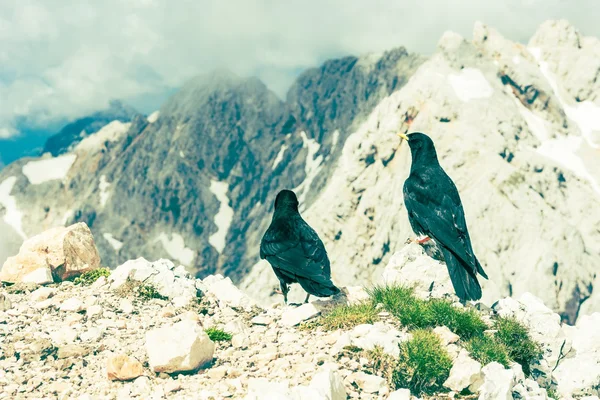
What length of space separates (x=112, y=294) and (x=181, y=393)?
16.9 ft

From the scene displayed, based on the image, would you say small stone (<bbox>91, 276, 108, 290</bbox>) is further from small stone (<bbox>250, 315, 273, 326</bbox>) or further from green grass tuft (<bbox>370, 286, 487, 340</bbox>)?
green grass tuft (<bbox>370, 286, 487, 340</bbox>)

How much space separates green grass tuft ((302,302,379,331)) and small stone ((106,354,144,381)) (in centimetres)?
351

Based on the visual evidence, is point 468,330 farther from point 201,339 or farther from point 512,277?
point 512,277

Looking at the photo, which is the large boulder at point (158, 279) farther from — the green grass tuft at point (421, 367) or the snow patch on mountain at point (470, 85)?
the snow patch on mountain at point (470, 85)

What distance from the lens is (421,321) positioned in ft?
34.6

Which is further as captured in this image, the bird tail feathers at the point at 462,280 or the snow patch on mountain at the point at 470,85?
the snow patch on mountain at the point at 470,85

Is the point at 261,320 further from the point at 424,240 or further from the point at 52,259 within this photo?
the point at 52,259

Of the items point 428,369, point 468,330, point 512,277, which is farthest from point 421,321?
point 512,277

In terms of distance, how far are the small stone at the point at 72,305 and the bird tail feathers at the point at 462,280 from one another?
8.56 meters

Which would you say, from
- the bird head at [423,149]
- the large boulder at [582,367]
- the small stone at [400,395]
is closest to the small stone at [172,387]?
A: the small stone at [400,395]

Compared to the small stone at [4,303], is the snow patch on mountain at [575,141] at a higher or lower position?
lower

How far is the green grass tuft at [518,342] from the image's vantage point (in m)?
10.9

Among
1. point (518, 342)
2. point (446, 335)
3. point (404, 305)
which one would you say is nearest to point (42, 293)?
point (404, 305)

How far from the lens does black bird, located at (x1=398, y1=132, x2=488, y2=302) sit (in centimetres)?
1096
